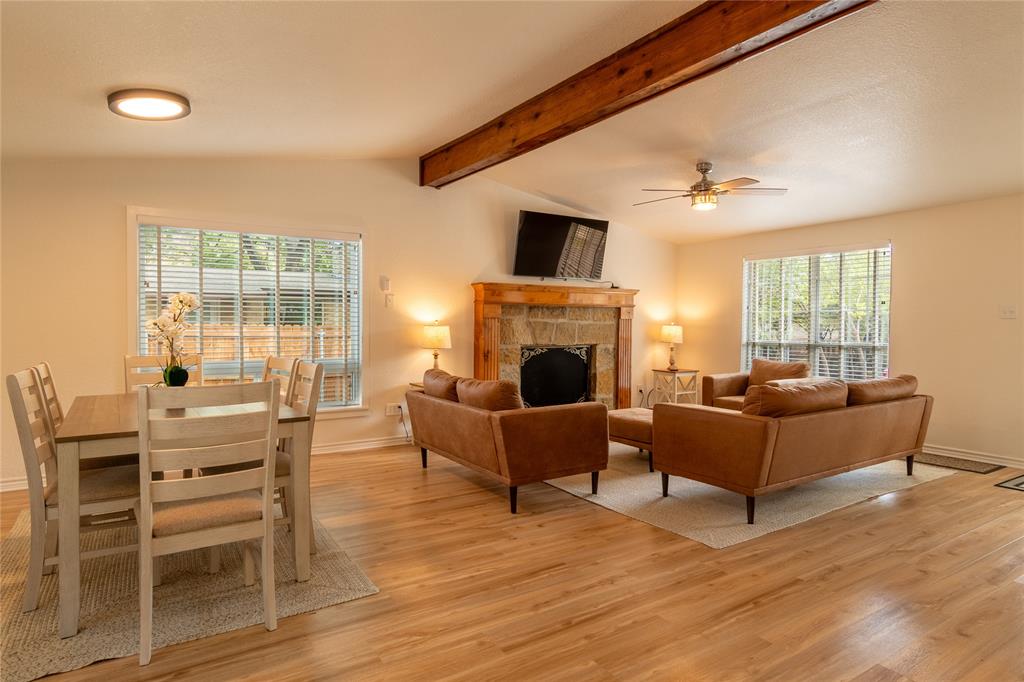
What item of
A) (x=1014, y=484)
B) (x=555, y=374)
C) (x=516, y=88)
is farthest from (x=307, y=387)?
(x=1014, y=484)

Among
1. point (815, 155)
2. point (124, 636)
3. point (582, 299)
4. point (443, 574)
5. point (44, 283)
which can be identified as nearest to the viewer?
point (124, 636)

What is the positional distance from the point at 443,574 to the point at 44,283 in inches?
152

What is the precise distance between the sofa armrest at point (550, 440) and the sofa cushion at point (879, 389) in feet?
5.71

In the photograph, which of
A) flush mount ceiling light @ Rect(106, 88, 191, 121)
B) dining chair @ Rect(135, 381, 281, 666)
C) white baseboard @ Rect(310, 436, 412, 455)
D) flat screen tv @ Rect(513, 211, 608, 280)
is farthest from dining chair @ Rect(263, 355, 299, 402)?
flat screen tv @ Rect(513, 211, 608, 280)

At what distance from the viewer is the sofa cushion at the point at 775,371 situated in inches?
238

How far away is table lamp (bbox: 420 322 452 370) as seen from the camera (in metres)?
5.92

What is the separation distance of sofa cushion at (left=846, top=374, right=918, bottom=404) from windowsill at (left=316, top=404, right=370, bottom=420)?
4126 millimetres

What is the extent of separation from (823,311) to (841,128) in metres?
3.00

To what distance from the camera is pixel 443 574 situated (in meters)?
2.95

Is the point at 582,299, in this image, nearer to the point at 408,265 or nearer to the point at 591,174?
the point at 591,174

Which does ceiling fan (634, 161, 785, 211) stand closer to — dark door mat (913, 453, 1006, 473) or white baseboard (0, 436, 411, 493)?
dark door mat (913, 453, 1006, 473)

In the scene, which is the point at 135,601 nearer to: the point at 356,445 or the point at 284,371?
the point at 284,371

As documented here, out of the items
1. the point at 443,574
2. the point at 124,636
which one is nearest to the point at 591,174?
the point at 443,574

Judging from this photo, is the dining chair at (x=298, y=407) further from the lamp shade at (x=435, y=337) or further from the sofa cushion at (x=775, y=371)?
the sofa cushion at (x=775, y=371)
